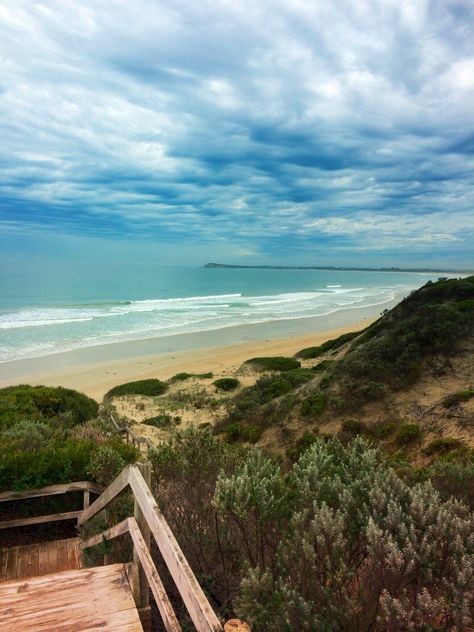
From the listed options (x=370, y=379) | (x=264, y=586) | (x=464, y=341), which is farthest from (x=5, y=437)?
(x=464, y=341)

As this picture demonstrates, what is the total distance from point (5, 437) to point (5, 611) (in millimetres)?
3850

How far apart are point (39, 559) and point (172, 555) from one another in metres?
3.70

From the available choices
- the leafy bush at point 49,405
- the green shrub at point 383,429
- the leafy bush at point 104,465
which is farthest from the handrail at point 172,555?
the green shrub at point 383,429

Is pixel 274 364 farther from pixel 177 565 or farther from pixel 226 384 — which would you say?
pixel 177 565

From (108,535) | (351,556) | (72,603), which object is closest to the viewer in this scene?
(351,556)

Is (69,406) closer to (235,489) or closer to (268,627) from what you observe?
(235,489)

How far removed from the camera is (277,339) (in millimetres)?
35094

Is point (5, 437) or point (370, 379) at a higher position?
point (5, 437)

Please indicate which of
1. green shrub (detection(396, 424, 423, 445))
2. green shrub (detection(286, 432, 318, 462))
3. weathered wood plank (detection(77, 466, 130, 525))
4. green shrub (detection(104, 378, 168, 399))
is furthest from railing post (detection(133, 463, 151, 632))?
green shrub (detection(104, 378, 168, 399))

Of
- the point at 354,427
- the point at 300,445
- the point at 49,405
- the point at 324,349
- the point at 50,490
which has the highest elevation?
the point at 50,490

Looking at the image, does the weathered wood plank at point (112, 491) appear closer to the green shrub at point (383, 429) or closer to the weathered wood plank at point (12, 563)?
the weathered wood plank at point (12, 563)

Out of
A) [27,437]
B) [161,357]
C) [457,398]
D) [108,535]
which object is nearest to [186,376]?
[161,357]

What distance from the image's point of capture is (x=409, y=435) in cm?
1020

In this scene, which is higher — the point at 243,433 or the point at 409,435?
the point at 409,435
